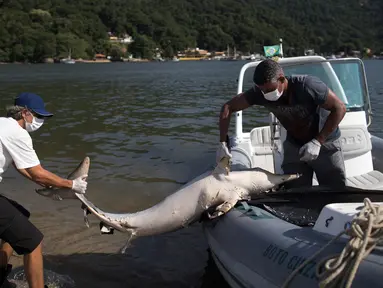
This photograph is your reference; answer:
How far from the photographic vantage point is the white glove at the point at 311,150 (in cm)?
468

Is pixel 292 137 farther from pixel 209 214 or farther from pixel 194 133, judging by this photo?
pixel 194 133

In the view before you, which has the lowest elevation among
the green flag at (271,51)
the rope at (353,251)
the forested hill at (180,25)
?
the rope at (353,251)

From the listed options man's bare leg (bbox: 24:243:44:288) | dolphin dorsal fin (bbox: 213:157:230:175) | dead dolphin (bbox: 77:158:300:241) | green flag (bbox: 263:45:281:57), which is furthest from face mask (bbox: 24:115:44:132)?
green flag (bbox: 263:45:281:57)

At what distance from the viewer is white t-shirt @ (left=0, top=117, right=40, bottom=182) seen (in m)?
3.81

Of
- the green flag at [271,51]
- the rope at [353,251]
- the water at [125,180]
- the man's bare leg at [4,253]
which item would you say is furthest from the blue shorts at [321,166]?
the man's bare leg at [4,253]

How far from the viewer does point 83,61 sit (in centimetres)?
11706

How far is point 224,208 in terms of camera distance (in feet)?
14.9

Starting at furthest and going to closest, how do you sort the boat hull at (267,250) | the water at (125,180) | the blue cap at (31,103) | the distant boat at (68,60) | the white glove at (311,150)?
the distant boat at (68,60)
the water at (125,180)
the white glove at (311,150)
the blue cap at (31,103)
the boat hull at (267,250)

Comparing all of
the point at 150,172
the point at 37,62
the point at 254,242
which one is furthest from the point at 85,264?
the point at 37,62

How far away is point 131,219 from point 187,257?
144 cm

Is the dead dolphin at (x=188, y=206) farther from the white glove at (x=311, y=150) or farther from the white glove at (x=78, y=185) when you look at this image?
the white glove at (x=311, y=150)

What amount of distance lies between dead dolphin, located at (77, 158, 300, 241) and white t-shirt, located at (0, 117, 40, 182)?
883mm

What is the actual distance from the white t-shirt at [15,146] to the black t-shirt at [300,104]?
2277 mm

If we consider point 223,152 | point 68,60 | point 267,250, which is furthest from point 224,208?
point 68,60
